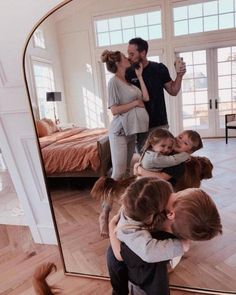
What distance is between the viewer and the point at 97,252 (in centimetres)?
175

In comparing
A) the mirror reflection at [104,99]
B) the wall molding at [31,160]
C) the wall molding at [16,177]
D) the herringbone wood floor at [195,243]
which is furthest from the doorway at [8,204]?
the mirror reflection at [104,99]

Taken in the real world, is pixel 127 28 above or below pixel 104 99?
above

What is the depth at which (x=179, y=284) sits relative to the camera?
158 centimetres

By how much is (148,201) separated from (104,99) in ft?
1.76

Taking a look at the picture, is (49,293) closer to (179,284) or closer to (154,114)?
(179,284)

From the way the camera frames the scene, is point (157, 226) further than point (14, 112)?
No

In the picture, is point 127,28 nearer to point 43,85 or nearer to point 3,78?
point 43,85

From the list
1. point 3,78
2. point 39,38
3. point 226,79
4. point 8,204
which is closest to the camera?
point 226,79

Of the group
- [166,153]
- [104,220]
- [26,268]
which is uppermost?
[166,153]

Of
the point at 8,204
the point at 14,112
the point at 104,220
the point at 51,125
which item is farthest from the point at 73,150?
the point at 8,204

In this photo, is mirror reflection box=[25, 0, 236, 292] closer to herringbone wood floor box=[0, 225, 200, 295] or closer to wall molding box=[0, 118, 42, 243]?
herringbone wood floor box=[0, 225, 200, 295]

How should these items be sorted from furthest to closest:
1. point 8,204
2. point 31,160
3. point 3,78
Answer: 1. point 8,204
2. point 31,160
3. point 3,78

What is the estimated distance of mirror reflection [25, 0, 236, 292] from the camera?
4.15 ft

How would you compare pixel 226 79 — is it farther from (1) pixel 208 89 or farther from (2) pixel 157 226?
(2) pixel 157 226
